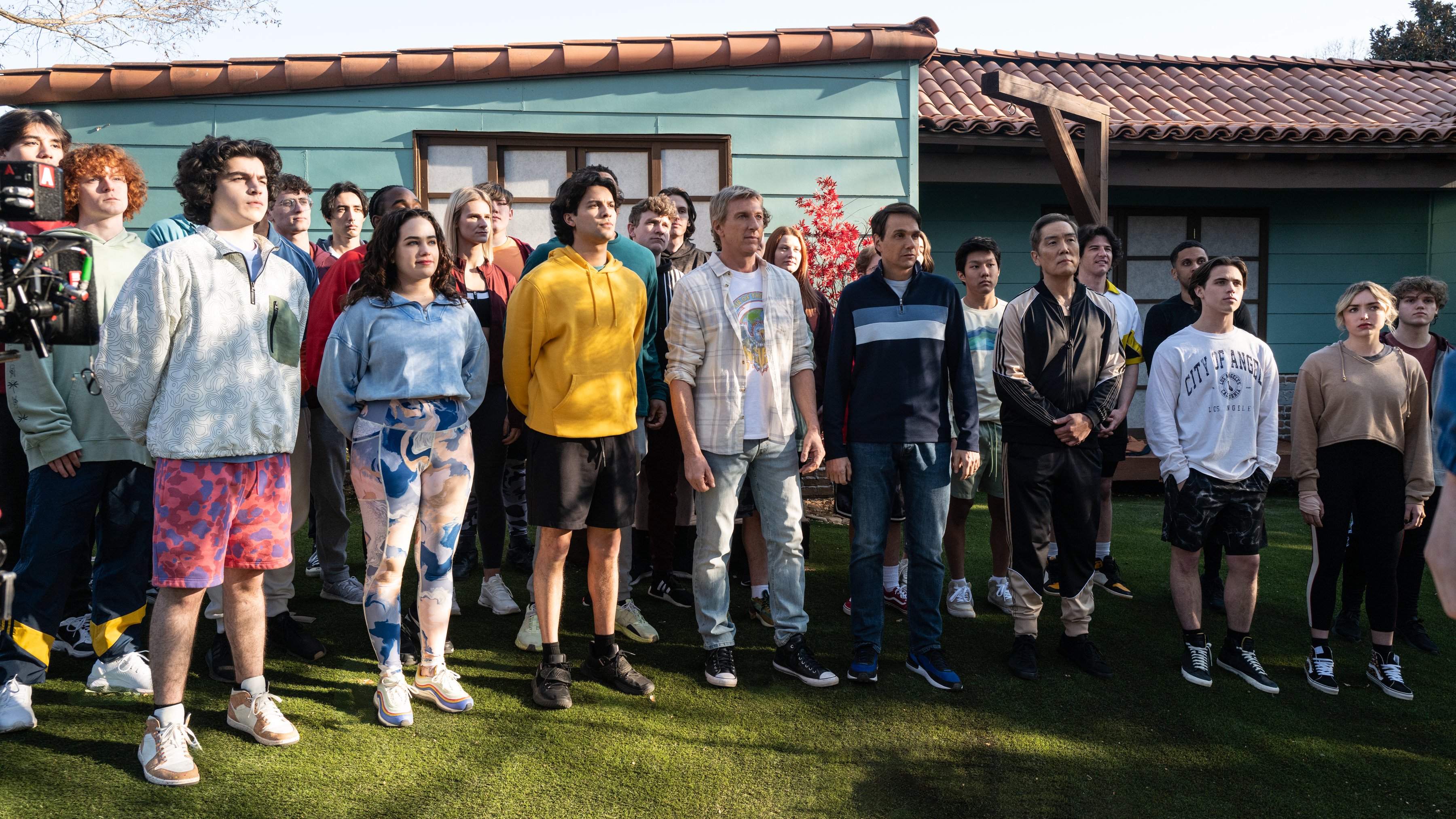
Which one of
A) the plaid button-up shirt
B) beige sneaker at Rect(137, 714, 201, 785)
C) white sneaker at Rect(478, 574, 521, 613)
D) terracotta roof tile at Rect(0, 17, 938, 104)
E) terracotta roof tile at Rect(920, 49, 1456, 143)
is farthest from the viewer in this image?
terracotta roof tile at Rect(920, 49, 1456, 143)

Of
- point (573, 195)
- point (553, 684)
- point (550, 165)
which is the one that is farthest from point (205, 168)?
point (550, 165)

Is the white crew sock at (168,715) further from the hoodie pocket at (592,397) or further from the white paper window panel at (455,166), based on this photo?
the white paper window panel at (455,166)

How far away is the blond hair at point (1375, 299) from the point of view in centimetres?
426

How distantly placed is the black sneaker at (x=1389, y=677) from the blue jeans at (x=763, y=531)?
261 cm

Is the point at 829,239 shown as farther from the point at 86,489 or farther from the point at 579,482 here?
the point at 86,489

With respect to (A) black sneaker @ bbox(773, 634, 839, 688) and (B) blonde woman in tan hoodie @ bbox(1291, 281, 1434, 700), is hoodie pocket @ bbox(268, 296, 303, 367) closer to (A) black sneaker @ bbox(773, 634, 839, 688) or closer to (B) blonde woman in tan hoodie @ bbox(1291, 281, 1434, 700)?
(A) black sneaker @ bbox(773, 634, 839, 688)

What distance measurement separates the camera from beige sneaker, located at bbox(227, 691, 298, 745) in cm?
314

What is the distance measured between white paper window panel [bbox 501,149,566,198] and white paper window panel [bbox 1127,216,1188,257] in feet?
19.9

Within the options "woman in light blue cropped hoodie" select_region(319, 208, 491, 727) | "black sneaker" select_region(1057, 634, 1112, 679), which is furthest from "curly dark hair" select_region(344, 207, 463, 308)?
"black sneaker" select_region(1057, 634, 1112, 679)

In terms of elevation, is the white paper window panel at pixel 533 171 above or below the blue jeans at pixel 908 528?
above

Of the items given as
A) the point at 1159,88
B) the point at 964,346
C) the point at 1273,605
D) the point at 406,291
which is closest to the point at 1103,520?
the point at 1273,605

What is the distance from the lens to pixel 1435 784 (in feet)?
11.1

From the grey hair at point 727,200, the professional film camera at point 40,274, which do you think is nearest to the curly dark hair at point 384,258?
the professional film camera at point 40,274

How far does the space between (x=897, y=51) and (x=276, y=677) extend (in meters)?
6.19
